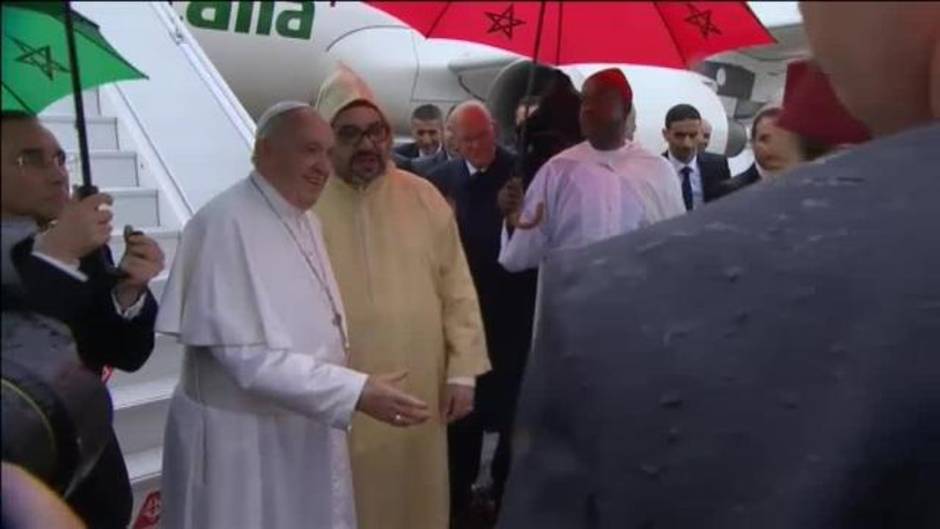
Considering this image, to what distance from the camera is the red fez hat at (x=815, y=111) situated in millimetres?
830

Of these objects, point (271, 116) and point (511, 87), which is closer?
point (271, 116)

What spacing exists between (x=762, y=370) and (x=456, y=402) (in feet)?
5.64

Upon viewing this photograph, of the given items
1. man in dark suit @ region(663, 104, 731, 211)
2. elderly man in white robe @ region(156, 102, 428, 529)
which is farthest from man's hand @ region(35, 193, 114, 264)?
man in dark suit @ region(663, 104, 731, 211)

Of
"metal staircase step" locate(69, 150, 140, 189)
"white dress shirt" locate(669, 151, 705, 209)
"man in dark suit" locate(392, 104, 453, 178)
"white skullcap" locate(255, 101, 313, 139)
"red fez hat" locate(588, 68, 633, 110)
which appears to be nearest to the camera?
"metal staircase step" locate(69, 150, 140, 189)

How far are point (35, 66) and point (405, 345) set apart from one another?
Answer: 1.42 meters

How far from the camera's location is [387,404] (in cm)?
205

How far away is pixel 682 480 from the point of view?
60 centimetres

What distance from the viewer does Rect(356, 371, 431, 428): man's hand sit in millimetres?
2047

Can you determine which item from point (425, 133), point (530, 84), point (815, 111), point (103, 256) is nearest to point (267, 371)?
point (425, 133)

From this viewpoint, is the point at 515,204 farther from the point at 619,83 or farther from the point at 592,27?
Answer: the point at 592,27

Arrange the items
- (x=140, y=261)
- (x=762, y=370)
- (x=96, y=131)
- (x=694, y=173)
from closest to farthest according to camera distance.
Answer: (x=762, y=370) → (x=140, y=261) → (x=96, y=131) → (x=694, y=173)

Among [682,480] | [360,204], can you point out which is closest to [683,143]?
[360,204]

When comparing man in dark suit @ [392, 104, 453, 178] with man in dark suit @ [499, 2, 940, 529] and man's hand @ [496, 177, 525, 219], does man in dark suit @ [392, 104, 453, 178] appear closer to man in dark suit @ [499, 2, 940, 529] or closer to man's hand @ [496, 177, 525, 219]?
man's hand @ [496, 177, 525, 219]

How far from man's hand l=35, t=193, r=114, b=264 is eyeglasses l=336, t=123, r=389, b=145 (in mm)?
1060
